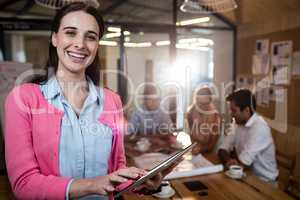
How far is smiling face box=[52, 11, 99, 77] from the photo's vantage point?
56cm

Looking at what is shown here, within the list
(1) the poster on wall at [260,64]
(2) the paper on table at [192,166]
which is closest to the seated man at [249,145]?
(2) the paper on table at [192,166]

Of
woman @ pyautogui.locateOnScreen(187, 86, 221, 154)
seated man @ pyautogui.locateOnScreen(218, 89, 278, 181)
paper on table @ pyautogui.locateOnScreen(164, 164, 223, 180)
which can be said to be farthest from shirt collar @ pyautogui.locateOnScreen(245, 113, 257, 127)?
paper on table @ pyautogui.locateOnScreen(164, 164, 223, 180)

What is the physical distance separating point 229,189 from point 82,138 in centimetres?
74

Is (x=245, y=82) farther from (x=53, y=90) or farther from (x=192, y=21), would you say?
(x=53, y=90)

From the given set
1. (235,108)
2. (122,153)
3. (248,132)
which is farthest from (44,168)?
(248,132)

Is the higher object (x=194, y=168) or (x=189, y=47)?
(x=189, y=47)

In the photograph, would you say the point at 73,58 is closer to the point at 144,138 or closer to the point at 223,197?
the point at 223,197

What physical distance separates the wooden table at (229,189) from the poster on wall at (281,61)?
38.3 inches

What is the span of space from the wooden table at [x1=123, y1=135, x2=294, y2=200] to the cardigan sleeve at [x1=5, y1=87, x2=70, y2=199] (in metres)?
0.47

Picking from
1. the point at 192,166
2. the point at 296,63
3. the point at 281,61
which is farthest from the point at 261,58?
the point at 192,166

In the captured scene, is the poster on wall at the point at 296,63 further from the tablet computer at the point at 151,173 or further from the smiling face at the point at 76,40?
the smiling face at the point at 76,40

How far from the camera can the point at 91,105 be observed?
62 cm

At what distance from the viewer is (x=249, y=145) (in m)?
1.45

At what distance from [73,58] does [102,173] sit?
0.25 meters
